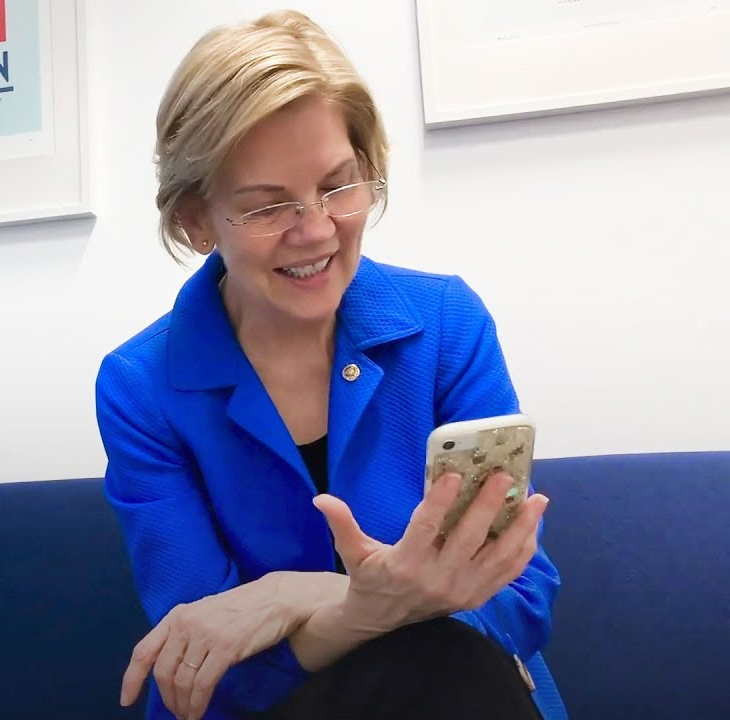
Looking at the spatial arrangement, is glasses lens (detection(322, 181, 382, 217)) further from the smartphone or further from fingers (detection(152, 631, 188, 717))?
fingers (detection(152, 631, 188, 717))

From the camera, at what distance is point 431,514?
52 centimetres

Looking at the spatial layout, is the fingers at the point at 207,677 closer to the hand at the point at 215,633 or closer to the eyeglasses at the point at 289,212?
the hand at the point at 215,633

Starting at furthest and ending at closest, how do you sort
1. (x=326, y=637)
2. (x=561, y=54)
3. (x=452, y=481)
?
(x=561, y=54) → (x=326, y=637) → (x=452, y=481)

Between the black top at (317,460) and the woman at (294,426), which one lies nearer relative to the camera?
the woman at (294,426)

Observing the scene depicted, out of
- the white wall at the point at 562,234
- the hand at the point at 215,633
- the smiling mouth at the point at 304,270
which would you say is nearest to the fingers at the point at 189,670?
the hand at the point at 215,633

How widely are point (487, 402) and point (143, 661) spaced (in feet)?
1.48

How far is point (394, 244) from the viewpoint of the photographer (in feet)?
4.06

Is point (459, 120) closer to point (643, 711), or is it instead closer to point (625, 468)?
point (625, 468)

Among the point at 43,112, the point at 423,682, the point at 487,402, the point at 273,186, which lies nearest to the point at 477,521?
the point at 423,682

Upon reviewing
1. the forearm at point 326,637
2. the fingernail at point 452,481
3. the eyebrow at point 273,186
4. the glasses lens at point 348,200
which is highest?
the eyebrow at point 273,186

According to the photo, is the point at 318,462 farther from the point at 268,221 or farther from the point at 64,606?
the point at 64,606

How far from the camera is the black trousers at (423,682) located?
56 centimetres

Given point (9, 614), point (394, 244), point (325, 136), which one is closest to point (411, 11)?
point (394, 244)

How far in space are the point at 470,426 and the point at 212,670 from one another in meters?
0.38
